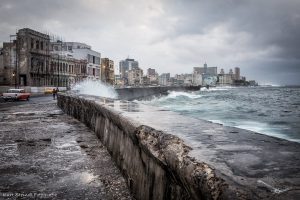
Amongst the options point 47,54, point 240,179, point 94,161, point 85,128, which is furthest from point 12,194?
point 47,54

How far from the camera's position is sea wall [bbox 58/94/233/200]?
1.54m

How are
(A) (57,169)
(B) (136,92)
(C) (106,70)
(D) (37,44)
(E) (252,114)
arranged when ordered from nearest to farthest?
1. (A) (57,169)
2. (E) (252,114)
3. (B) (136,92)
4. (D) (37,44)
5. (C) (106,70)

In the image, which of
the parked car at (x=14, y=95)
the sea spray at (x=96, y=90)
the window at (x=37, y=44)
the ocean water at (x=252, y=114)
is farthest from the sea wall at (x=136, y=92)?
the window at (x=37, y=44)

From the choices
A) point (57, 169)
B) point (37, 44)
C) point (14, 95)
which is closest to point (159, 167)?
point (57, 169)

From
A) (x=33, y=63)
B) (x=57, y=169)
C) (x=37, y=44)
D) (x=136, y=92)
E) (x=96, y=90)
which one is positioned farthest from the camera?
(x=37, y=44)

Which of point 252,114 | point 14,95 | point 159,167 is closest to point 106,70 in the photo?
point 14,95

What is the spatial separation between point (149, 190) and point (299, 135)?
1317 cm

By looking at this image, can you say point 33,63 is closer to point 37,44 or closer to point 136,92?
point 37,44

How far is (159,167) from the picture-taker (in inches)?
90.3

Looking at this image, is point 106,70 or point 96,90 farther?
point 106,70

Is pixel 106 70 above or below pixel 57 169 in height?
above

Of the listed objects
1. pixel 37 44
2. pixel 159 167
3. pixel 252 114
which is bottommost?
pixel 252 114

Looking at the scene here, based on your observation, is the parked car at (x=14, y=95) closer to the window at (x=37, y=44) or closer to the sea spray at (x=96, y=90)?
the sea spray at (x=96, y=90)

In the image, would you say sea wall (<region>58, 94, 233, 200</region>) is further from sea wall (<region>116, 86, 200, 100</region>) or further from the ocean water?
sea wall (<region>116, 86, 200, 100</region>)
